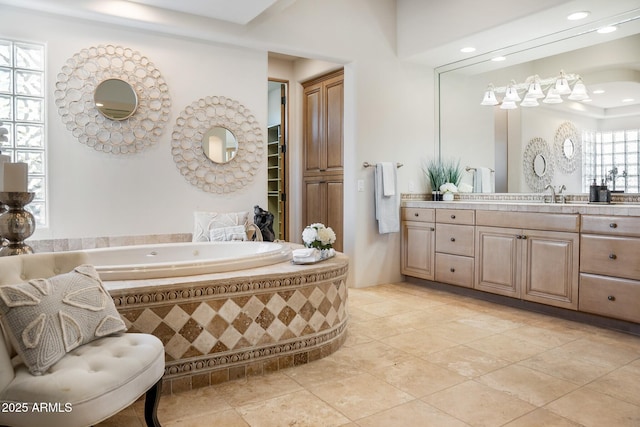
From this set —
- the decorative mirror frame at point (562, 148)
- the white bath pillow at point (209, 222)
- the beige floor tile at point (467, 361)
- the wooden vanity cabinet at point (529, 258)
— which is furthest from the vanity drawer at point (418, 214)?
the beige floor tile at point (467, 361)

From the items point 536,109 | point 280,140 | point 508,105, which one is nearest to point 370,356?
point 536,109

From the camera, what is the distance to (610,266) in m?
3.20

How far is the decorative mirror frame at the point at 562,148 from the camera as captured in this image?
154 inches

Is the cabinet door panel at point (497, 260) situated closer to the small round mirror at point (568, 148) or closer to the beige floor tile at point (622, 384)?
the small round mirror at point (568, 148)

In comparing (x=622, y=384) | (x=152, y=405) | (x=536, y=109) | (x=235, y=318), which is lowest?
(x=622, y=384)

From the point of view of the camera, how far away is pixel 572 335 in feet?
10.4

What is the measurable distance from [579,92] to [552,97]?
9.0 inches

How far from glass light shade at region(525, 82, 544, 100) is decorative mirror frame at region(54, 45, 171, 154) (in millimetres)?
3318

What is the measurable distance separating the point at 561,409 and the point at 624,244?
5.36 ft

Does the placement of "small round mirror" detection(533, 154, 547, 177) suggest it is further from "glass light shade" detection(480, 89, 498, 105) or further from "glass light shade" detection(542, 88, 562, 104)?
"glass light shade" detection(480, 89, 498, 105)

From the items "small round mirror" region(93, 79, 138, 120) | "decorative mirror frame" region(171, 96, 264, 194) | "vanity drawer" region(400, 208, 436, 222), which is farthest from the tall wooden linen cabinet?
"small round mirror" region(93, 79, 138, 120)

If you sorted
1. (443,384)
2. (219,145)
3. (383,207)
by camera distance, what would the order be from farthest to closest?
(383,207) < (219,145) < (443,384)

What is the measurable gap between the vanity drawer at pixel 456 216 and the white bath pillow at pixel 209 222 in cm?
195

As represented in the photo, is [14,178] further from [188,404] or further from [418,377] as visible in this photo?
[418,377]
